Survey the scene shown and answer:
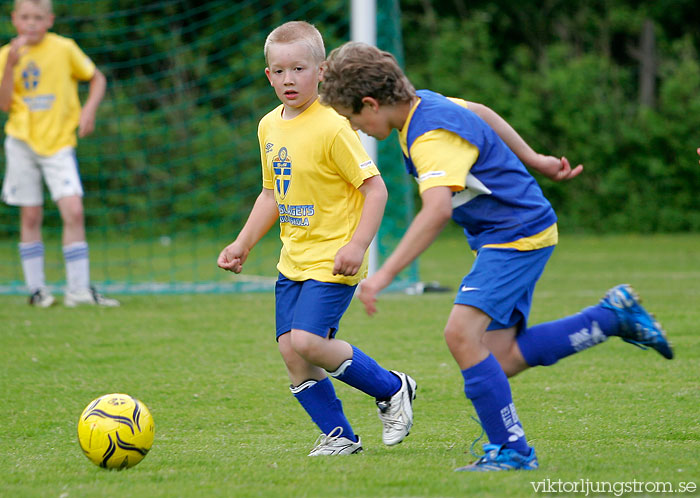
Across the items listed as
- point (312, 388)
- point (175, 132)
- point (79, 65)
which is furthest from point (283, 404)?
point (175, 132)

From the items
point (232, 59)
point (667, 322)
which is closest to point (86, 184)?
point (232, 59)

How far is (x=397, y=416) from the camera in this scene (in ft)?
12.1

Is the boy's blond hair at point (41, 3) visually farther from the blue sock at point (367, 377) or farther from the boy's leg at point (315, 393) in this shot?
the blue sock at point (367, 377)

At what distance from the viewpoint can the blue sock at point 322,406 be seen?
3686mm

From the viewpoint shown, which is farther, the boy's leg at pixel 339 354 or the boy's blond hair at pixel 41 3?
the boy's blond hair at pixel 41 3

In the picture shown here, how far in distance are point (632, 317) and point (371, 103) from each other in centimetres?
118

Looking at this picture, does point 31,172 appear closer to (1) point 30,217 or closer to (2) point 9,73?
(1) point 30,217

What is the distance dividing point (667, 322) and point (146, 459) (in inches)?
160

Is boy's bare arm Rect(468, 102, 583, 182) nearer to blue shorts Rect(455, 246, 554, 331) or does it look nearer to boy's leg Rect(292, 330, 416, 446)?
blue shorts Rect(455, 246, 554, 331)

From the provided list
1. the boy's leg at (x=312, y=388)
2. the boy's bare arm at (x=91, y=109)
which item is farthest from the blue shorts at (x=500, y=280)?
the boy's bare arm at (x=91, y=109)

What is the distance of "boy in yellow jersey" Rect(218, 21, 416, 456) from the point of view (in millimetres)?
3578

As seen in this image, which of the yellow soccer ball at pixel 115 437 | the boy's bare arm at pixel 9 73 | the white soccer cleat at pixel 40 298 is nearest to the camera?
the yellow soccer ball at pixel 115 437

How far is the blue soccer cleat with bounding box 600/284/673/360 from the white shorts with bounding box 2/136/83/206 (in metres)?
5.07

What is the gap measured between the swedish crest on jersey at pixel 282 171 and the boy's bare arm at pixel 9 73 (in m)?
4.36
